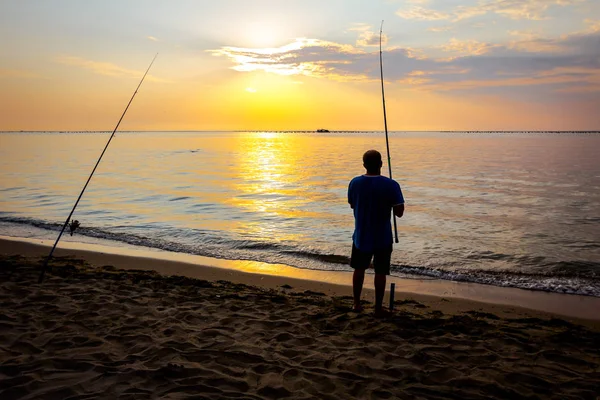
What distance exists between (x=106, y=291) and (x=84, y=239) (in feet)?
17.8

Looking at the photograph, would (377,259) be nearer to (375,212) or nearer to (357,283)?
(357,283)

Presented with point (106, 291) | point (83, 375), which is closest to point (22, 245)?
point (106, 291)

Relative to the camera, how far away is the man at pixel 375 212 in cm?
482

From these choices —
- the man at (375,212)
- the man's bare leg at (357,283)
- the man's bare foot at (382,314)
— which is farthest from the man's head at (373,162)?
the man's bare foot at (382,314)

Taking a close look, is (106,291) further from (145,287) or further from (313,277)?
(313,277)

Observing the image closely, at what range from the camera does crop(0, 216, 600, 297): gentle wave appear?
7.34 metres

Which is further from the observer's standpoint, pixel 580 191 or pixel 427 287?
pixel 580 191

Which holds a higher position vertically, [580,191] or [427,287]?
[580,191]

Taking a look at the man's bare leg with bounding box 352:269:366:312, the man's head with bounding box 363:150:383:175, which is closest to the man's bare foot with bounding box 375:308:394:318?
the man's bare leg with bounding box 352:269:366:312

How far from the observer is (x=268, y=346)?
4.21 m

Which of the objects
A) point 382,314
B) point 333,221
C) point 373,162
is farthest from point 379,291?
point 333,221

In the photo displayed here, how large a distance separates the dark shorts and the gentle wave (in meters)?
2.92

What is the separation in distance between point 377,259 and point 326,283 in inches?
87.9

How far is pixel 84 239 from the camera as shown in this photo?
1042 cm
